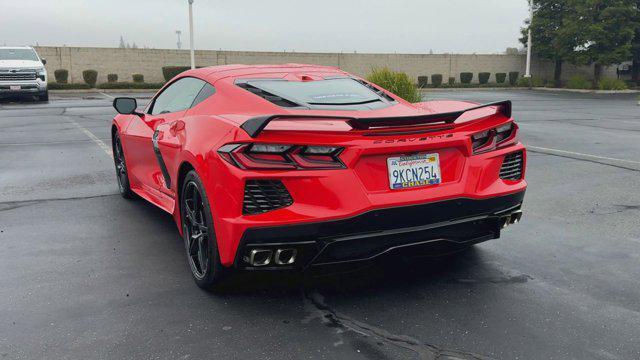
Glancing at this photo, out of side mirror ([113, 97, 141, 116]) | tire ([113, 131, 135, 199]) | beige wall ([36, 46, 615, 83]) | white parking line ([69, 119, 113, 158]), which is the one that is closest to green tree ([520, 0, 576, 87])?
beige wall ([36, 46, 615, 83])

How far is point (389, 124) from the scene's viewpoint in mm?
3254

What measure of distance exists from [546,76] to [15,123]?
143 ft

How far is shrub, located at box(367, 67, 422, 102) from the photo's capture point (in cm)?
1373

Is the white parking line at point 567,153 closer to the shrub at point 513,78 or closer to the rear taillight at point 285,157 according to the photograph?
the rear taillight at point 285,157

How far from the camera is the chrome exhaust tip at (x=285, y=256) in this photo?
10.4ft

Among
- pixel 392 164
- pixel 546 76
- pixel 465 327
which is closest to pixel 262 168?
pixel 392 164

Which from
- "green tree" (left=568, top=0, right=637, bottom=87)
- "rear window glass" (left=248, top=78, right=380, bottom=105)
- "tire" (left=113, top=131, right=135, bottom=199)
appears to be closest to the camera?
"rear window glass" (left=248, top=78, right=380, bottom=105)

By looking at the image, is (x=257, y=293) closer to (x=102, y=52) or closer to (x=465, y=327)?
(x=465, y=327)

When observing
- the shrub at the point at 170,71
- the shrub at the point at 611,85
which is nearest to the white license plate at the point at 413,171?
the shrub at the point at 611,85

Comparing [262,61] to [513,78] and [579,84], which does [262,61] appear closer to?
[513,78]

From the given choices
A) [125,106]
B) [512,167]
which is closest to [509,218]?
[512,167]

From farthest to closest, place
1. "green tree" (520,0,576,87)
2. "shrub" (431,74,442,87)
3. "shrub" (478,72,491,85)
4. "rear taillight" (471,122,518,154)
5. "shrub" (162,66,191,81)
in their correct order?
"shrub" (478,72,491,85)
"shrub" (431,74,442,87)
"shrub" (162,66,191,81)
"green tree" (520,0,576,87)
"rear taillight" (471,122,518,154)

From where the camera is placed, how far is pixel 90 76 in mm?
36094

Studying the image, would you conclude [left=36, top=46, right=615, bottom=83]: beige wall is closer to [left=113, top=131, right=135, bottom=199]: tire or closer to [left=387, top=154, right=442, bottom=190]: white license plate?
[left=113, top=131, right=135, bottom=199]: tire
